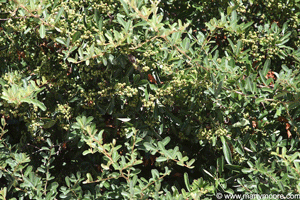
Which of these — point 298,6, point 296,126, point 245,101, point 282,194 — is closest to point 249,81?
point 245,101

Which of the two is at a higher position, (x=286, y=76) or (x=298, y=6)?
(x=298, y=6)

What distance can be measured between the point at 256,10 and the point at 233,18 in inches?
35.5

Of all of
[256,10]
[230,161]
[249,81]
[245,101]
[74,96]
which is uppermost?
[256,10]

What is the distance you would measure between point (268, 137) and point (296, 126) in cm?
29

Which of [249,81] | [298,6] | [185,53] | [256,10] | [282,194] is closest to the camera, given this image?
[282,194]

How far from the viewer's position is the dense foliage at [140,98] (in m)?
2.17

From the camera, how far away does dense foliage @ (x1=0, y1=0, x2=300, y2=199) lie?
2.17 metres

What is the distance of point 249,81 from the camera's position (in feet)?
7.22

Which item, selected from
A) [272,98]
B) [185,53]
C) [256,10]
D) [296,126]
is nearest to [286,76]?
[272,98]

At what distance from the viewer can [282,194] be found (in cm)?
207

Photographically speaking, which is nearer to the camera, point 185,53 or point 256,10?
point 185,53

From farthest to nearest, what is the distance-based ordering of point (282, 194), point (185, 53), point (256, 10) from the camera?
point (256, 10), point (185, 53), point (282, 194)

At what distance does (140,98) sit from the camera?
2330 mm

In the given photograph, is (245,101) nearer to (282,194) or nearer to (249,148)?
(249,148)
